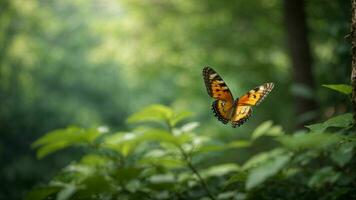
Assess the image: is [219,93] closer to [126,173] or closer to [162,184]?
[162,184]

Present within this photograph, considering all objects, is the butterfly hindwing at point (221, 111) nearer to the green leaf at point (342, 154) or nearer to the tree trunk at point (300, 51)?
the green leaf at point (342, 154)

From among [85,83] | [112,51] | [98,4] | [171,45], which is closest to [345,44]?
[171,45]

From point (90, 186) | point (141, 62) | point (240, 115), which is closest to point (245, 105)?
point (240, 115)

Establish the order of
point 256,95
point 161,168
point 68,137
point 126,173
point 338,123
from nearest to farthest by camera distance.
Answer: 1. point 338,123
2. point 126,173
3. point 68,137
4. point 161,168
5. point 256,95

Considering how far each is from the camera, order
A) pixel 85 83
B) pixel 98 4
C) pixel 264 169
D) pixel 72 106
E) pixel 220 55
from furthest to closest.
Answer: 1. pixel 98 4
2. pixel 85 83
3. pixel 72 106
4. pixel 220 55
5. pixel 264 169

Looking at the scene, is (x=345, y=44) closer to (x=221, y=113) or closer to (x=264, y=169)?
(x=221, y=113)
